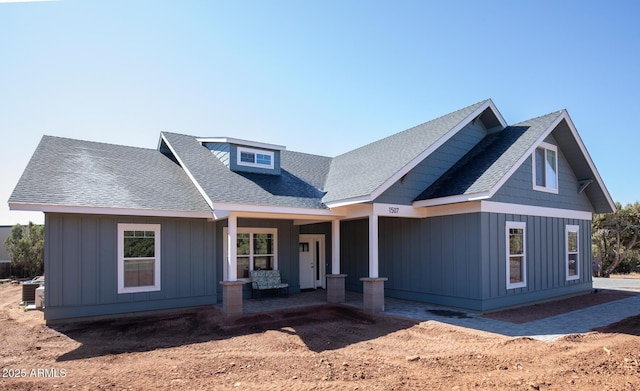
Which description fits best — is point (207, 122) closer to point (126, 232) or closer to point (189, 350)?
point (126, 232)

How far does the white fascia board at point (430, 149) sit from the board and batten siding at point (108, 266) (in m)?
5.21

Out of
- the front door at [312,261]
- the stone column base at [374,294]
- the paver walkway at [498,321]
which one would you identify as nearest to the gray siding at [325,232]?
the front door at [312,261]

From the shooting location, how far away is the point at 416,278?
12000 millimetres

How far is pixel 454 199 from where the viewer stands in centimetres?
1033

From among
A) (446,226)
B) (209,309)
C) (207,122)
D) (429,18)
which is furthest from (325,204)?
(207,122)

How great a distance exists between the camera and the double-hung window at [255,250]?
12.8 metres

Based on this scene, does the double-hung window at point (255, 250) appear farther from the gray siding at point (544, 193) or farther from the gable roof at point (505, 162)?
the gray siding at point (544, 193)

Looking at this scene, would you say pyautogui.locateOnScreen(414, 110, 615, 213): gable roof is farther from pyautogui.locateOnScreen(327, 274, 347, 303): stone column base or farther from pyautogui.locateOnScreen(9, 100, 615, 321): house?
pyautogui.locateOnScreen(327, 274, 347, 303): stone column base

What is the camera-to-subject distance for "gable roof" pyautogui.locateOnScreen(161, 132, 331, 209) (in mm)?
10406

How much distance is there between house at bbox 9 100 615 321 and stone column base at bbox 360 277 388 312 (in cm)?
4

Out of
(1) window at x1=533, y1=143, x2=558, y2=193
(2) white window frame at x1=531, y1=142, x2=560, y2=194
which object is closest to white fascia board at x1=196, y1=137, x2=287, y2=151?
(2) white window frame at x1=531, y1=142, x2=560, y2=194

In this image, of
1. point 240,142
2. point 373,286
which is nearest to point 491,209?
point 373,286

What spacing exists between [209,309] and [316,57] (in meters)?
8.79

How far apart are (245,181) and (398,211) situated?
4.83 meters
